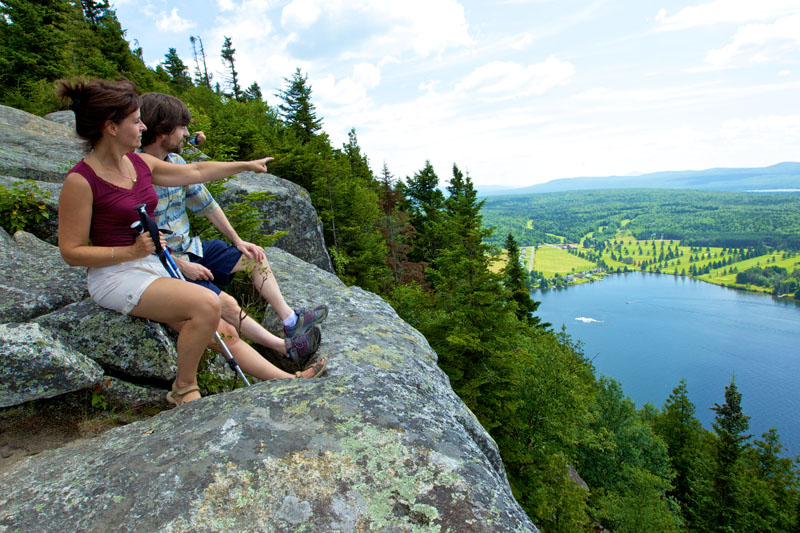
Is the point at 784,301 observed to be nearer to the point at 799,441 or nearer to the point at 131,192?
the point at 799,441

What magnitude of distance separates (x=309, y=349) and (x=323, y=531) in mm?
2123

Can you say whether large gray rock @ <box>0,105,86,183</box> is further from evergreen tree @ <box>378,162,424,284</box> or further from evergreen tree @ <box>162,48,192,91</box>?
evergreen tree @ <box>162,48,192,91</box>

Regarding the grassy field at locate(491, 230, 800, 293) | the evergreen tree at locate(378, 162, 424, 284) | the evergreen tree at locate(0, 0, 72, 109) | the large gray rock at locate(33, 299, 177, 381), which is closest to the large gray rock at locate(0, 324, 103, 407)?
the large gray rock at locate(33, 299, 177, 381)

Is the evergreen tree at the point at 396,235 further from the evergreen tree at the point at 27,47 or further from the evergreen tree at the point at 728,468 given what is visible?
the evergreen tree at the point at 728,468

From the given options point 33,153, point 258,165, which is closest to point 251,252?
point 258,165

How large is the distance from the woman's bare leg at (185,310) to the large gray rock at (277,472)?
0.45 m

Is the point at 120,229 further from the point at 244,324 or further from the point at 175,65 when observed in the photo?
the point at 175,65

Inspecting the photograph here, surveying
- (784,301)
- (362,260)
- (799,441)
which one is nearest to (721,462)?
(362,260)

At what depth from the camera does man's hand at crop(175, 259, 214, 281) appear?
11.8 feet

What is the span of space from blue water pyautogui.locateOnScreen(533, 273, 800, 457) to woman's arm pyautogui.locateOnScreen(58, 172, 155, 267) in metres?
53.4

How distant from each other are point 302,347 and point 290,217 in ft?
30.2

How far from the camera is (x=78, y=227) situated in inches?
110

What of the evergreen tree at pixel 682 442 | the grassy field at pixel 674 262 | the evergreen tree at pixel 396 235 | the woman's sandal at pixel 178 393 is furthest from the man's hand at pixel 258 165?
the grassy field at pixel 674 262

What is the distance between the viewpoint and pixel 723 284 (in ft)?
457
